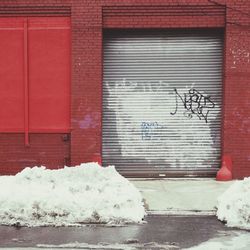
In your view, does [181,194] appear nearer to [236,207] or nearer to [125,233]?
[236,207]

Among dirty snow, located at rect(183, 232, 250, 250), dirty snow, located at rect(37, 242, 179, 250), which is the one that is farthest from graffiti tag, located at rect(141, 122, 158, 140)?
dirty snow, located at rect(37, 242, 179, 250)

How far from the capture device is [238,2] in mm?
11586

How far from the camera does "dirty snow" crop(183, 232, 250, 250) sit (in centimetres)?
672

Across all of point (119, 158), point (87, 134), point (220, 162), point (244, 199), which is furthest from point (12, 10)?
point (244, 199)

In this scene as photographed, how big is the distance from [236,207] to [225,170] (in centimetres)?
356

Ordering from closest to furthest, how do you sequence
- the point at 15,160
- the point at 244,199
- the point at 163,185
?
the point at 244,199 → the point at 163,185 → the point at 15,160

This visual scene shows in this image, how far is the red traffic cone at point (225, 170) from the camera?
1148 centimetres

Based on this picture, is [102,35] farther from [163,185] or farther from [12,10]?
[163,185]

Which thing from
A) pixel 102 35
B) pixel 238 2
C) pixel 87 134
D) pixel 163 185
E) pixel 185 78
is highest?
pixel 238 2

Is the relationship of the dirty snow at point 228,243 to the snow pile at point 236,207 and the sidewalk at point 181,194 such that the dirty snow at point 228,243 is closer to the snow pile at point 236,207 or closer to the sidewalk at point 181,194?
the snow pile at point 236,207

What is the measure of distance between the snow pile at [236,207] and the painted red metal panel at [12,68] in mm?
5475

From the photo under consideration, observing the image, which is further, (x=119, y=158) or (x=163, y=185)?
(x=119, y=158)

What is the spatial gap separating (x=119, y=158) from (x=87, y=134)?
3.36 feet

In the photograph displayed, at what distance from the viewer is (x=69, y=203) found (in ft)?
26.4
